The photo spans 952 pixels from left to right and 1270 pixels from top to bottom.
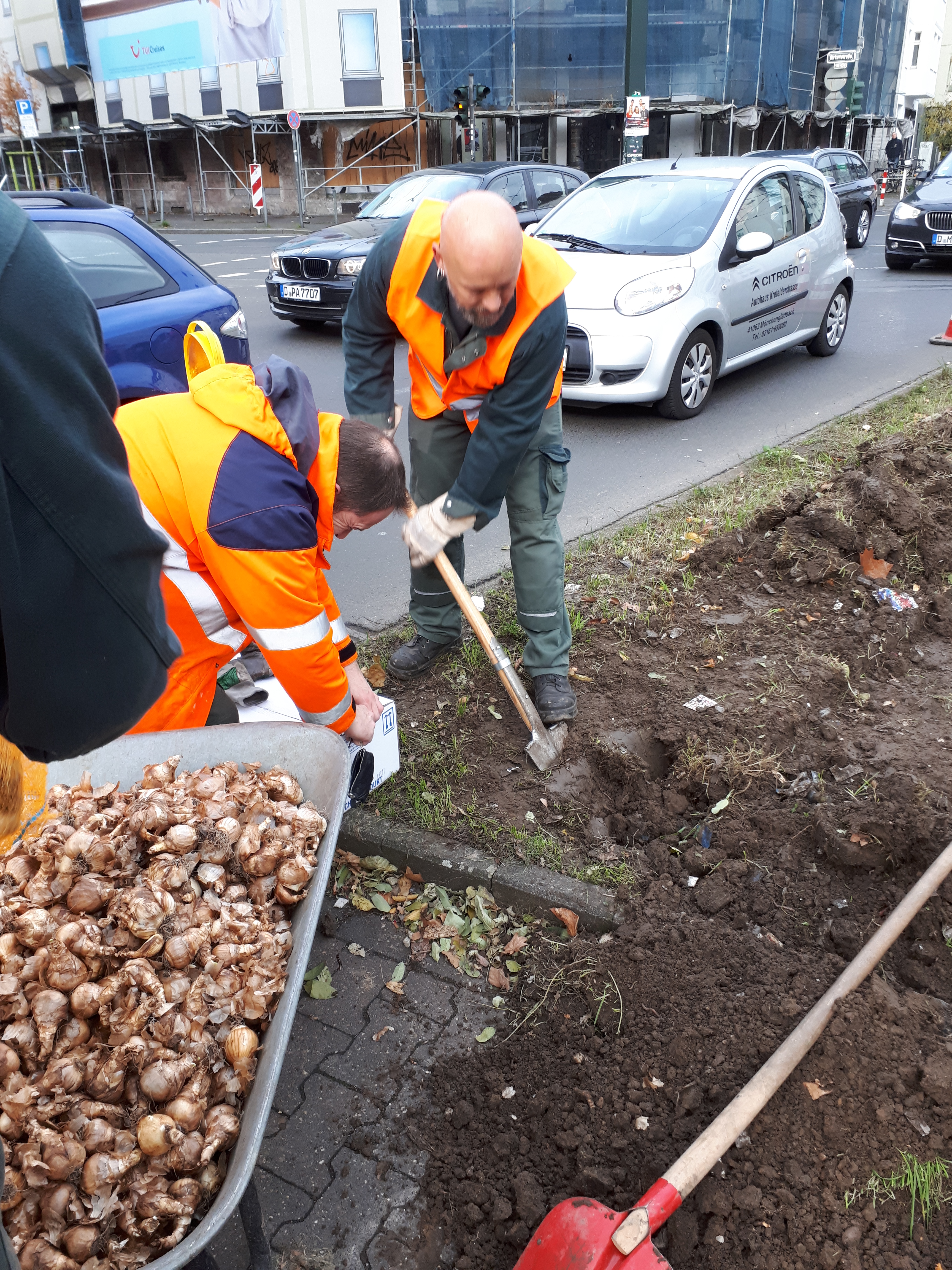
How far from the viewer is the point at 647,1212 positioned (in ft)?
6.12

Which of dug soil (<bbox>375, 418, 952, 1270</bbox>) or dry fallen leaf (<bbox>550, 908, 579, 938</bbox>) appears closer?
dug soil (<bbox>375, 418, 952, 1270</bbox>)

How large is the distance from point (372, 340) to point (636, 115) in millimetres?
16307

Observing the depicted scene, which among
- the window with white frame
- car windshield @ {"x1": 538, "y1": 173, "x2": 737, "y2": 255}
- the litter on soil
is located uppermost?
the window with white frame

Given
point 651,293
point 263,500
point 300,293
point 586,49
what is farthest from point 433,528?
point 586,49

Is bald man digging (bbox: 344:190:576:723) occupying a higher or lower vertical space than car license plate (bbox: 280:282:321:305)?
higher

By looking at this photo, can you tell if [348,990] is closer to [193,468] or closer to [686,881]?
[686,881]

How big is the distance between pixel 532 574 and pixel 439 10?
3295 centimetres

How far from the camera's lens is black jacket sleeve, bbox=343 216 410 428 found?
3.51 m

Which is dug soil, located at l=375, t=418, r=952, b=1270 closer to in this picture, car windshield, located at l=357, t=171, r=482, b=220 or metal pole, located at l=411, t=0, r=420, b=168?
car windshield, located at l=357, t=171, r=482, b=220

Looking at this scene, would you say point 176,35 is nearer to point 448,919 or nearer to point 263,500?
point 263,500

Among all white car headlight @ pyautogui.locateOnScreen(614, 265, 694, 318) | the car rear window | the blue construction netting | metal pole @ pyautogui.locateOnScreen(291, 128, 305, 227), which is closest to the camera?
the car rear window

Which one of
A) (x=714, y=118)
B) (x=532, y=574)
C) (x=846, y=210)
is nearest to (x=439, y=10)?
(x=714, y=118)

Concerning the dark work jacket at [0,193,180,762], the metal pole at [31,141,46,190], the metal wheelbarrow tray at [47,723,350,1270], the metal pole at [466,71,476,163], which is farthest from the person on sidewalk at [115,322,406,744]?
the metal pole at [31,141,46,190]

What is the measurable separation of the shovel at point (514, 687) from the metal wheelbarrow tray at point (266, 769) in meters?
1.15
